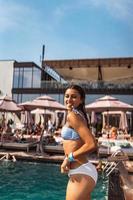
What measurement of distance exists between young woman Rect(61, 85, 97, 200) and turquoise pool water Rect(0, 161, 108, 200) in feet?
18.4

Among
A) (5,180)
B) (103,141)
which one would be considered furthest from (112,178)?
(103,141)

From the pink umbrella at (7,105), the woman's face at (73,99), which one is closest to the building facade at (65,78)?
the pink umbrella at (7,105)

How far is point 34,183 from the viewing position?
962cm

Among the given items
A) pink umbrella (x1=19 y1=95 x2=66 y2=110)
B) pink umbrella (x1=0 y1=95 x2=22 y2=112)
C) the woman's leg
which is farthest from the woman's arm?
pink umbrella (x1=0 y1=95 x2=22 y2=112)

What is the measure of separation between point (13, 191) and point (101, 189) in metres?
2.12

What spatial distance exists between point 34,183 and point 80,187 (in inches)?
293

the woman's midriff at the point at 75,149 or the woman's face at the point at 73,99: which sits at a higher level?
the woman's face at the point at 73,99

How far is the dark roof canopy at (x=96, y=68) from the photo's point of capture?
99.6 ft

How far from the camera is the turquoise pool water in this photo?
8.10 metres

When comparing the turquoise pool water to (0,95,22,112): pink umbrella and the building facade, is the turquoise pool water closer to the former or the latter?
→ (0,95,22,112): pink umbrella

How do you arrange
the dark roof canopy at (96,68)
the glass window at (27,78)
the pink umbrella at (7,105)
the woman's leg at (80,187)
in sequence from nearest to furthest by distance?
the woman's leg at (80,187) < the pink umbrella at (7,105) < the dark roof canopy at (96,68) < the glass window at (27,78)

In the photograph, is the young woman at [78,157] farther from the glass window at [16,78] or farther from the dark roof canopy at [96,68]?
the glass window at [16,78]

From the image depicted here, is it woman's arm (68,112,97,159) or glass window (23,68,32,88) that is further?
glass window (23,68,32,88)

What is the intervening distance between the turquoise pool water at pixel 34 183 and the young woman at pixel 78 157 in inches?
220
